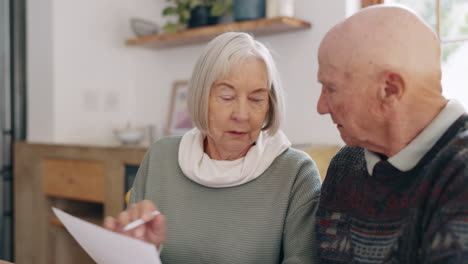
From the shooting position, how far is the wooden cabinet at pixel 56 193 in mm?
2535

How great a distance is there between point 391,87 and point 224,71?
1.64 feet

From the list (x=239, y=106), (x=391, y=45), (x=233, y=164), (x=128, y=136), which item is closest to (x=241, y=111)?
(x=239, y=106)


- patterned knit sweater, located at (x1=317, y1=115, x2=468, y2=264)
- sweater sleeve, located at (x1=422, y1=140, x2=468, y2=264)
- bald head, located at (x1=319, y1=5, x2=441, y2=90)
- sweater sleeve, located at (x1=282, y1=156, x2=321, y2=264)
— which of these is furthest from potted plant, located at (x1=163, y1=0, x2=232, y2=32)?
sweater sleeve, located at (x1=422, y1=140, x2=468, y2=264)

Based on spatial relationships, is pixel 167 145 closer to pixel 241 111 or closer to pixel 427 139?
pixel 241 111

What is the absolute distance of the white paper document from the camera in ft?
2.46

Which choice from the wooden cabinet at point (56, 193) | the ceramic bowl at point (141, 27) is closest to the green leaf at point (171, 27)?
the ceramic bowl at point (141, 27)

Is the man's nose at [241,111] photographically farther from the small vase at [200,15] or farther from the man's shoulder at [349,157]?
the small vase at [200,15]

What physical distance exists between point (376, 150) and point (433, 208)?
0.18m

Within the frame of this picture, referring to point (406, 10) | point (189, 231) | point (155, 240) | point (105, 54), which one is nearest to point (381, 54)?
point (406, 10)

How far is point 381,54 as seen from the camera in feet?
2.62

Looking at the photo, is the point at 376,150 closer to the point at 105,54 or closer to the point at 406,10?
the point at 406,10

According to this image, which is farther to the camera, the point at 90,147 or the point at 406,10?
the point at 90,147

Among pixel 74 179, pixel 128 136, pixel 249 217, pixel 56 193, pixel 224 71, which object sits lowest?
pixel 56 193

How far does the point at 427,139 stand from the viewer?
0.82m
